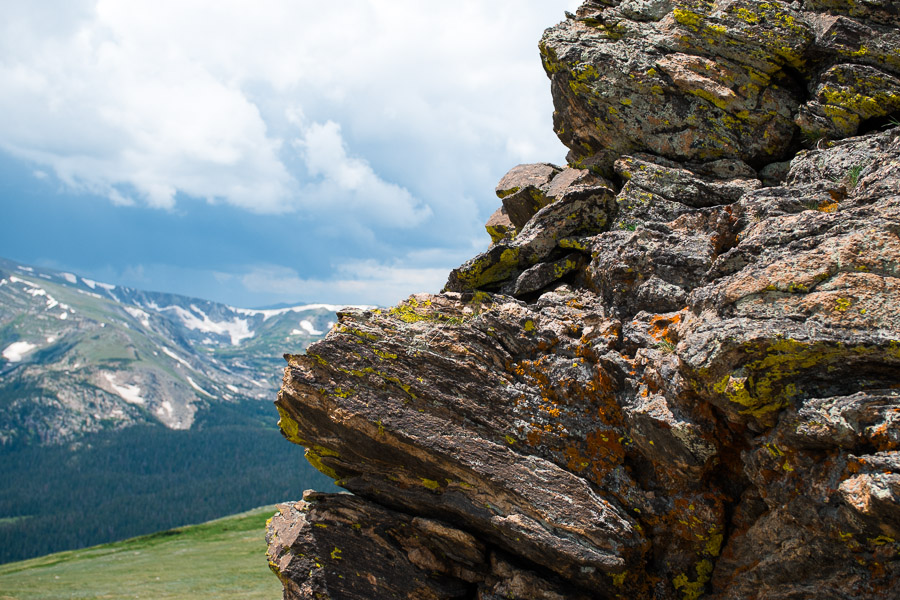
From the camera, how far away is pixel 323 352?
18.5 m

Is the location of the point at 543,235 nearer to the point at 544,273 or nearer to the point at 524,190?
the point at 544,273

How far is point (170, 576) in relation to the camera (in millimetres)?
74688

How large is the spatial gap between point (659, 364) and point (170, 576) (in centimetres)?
A: 8476

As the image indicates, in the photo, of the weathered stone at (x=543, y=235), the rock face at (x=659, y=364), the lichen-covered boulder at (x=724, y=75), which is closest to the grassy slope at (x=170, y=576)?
the rock face at (x=659, y=364)

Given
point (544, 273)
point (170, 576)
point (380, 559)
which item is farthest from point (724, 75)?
point (170, 576)

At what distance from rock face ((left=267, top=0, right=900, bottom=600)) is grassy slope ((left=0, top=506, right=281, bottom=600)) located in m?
44.5

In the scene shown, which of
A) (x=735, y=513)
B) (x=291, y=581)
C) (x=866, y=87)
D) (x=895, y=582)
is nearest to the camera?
(x=895, y=582)

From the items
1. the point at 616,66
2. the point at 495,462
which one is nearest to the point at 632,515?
the point at 495,462

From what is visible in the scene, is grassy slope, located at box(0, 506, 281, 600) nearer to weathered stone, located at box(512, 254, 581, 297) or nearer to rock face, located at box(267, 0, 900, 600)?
rock face, located at box(267, 0, 900, 600)

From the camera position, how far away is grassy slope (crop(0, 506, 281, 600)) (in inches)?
2408

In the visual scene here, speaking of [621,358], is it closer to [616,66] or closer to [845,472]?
[845,472]

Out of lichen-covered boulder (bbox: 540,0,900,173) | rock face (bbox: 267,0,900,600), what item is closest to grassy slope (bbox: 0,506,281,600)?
rock face (bbox: 267,0,900,600)

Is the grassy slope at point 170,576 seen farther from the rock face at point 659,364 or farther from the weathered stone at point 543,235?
the weathered stone at point 543,235

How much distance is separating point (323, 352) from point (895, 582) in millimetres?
17011
